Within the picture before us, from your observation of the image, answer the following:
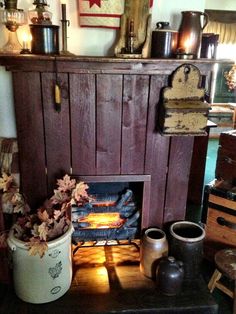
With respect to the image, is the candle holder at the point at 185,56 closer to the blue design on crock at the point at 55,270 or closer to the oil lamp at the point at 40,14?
the oil lamp at the point at 40,14

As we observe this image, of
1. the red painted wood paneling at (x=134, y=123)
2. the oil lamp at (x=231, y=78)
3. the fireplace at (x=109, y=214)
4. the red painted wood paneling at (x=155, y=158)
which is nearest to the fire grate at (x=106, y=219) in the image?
the fireplace at (x=109, y=214)

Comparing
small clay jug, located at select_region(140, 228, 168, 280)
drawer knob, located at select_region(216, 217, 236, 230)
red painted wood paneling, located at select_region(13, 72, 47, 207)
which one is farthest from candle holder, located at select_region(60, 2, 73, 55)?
drawer knob, located at select_region(216, 217, 236, 230)

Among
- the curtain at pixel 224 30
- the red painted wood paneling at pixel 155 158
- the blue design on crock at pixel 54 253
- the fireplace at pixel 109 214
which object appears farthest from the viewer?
the curtain at pixel 224 30

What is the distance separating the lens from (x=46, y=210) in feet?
5.67

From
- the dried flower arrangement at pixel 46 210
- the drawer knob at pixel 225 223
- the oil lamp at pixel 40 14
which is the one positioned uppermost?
the oil lamp at pixel 40 14

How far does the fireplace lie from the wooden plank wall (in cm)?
16

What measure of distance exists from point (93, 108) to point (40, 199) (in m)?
0.64

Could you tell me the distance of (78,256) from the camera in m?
2.06

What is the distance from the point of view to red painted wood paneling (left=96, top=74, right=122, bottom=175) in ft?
5.52

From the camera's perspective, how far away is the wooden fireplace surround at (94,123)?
163cm

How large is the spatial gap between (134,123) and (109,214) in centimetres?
65

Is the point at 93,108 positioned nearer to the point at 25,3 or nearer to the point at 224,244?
the point at 25,3

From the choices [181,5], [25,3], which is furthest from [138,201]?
[25,3]

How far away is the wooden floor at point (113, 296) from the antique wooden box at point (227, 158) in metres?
0.76
